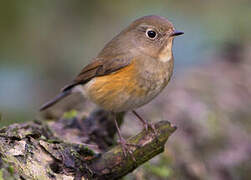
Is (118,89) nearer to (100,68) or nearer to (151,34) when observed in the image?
(100,68)

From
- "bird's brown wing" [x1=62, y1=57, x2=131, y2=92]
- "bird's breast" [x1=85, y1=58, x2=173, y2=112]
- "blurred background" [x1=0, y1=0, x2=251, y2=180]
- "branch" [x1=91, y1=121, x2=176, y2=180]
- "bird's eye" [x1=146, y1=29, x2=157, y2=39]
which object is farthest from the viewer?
"blurred background" [x1=0, y1=0, x2=251, y2=180]

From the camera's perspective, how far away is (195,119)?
4418mm

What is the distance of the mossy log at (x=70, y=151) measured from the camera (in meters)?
2.44

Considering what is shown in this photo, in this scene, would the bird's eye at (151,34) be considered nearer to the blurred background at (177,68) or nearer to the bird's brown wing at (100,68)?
the bird's brown wing at (100,68)

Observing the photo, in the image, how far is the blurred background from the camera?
→ 4.11 m

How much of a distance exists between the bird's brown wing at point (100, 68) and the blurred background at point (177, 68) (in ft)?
2.35

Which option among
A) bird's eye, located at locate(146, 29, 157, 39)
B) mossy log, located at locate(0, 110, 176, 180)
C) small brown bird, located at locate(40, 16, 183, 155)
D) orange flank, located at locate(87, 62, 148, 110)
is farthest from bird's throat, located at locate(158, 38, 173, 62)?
mossy log, located at locate(0, 110, 176, 180)

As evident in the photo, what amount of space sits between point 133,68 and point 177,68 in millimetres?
3326

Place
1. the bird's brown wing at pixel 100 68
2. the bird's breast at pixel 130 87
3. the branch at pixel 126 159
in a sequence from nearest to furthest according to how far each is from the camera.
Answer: the branch at pixel 126 159
the bird's breast at pixel 130 87
the bird's brown wing at pixel 100 68

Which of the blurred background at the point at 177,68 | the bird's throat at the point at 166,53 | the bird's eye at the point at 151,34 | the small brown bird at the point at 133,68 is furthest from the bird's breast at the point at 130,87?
the blurred background at the point at 177,68

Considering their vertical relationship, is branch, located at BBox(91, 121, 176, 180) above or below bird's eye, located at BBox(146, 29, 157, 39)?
below

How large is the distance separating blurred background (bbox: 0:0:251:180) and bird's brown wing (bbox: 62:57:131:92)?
0.72 m

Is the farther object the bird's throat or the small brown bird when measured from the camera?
the bird's throat

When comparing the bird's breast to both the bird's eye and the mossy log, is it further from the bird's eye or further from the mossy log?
the bird's eye
